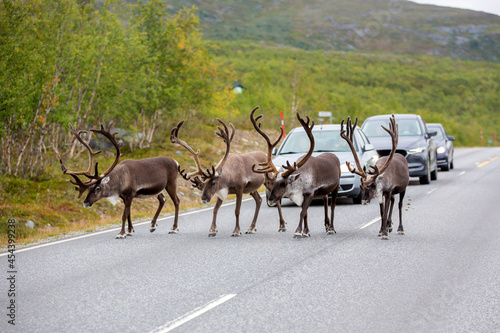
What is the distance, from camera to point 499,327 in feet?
19.6

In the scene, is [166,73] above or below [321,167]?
above

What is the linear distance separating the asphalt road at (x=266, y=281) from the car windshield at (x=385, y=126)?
9.12 m

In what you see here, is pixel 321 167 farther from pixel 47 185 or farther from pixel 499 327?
pixel 47 185

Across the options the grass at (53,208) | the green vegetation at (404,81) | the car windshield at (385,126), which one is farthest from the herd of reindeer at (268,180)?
the green vegetation at (404,81)

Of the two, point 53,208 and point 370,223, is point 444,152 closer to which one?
point 370,223

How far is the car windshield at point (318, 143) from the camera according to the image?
1659 cm

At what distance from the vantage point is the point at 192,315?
6.41 meters

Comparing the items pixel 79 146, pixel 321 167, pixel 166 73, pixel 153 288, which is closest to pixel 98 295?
pixel 153 288

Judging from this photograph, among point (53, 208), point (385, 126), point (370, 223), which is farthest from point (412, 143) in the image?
point (53, 208)

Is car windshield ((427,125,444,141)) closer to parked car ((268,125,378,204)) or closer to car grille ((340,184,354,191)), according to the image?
parked car ((268,125,378,204))

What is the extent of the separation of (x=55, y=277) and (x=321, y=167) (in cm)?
533

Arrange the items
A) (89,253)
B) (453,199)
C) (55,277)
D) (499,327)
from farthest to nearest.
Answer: (453,199)
(89,253)
(55,277)
(499,327)

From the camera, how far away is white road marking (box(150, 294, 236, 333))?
598 centimetres

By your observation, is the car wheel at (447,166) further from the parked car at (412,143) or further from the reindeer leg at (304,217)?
the reindeer leg at (304,217)
